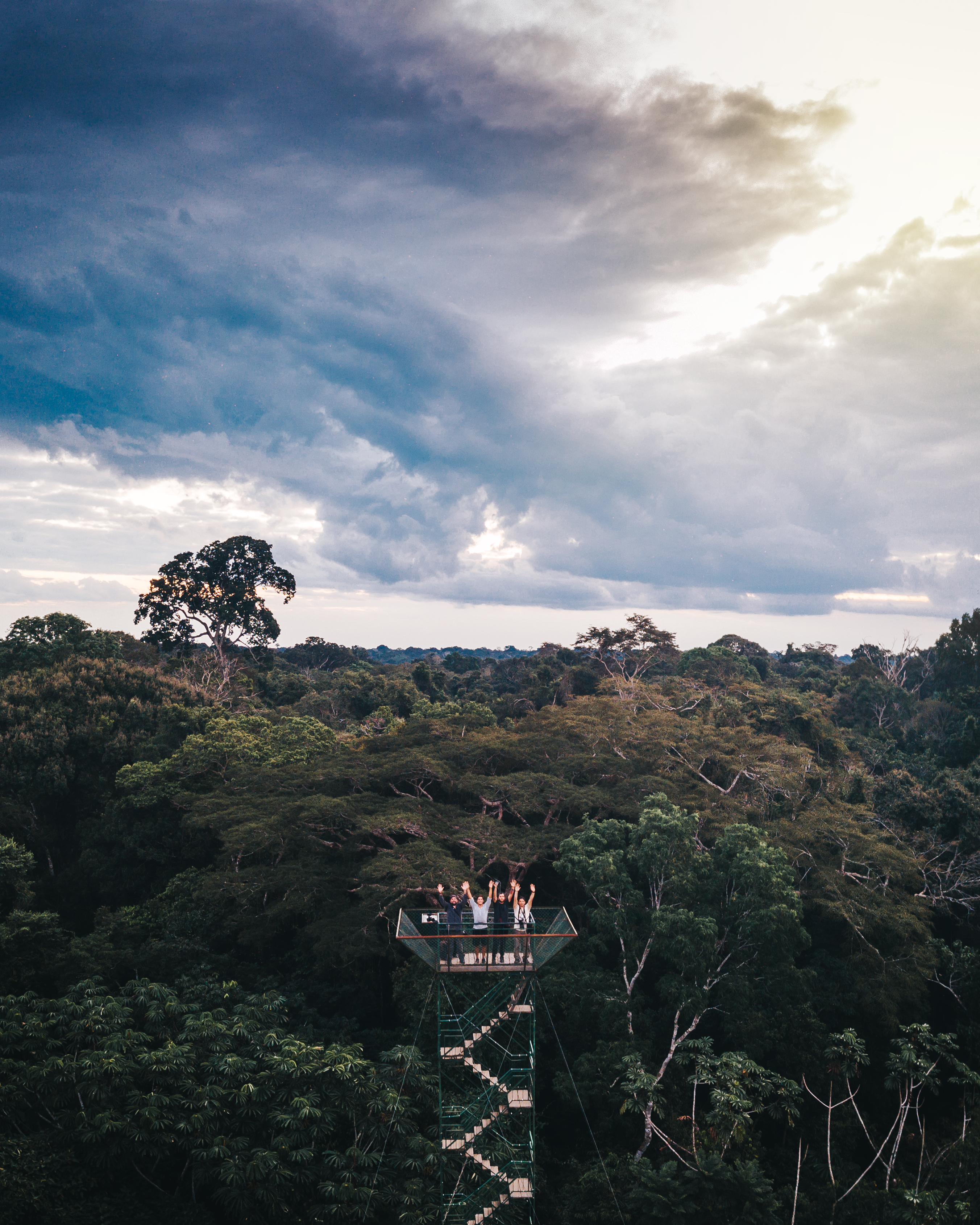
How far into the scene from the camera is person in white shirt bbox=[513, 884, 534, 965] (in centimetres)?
1245

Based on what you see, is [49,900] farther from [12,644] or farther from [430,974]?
[430,974]

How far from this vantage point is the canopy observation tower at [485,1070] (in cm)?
1237

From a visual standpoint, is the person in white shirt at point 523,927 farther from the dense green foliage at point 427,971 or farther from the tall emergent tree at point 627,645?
the tall emergent tree at point 627,645

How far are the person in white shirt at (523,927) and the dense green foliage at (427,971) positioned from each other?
15.7 ft

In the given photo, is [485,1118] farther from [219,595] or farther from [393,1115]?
[219,595]

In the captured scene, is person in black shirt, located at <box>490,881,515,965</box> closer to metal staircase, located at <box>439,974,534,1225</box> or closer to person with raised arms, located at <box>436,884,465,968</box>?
person with raised arms, located at <box>436,884,465,968</box>

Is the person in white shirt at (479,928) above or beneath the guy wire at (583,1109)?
above

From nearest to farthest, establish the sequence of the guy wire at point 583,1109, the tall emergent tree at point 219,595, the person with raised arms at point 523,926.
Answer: the person with raised arms at point 523,926, the guy wire at point 583,1109, the tall emergent tree at point 219,595

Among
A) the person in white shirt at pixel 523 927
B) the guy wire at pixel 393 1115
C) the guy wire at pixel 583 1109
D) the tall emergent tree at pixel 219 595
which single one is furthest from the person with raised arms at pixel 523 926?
the tall emergent tree at pixel 219 595

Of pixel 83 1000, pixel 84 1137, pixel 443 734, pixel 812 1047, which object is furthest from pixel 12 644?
pixel 812 1047

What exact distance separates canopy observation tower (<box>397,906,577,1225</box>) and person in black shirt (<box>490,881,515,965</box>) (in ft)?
0.08

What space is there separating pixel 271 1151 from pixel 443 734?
17.3m

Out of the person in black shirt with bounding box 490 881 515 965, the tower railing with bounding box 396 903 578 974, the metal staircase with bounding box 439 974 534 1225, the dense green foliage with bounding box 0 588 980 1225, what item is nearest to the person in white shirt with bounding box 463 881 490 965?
the tower railing with bounding box 396 903 578 974

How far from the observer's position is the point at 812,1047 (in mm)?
16938
